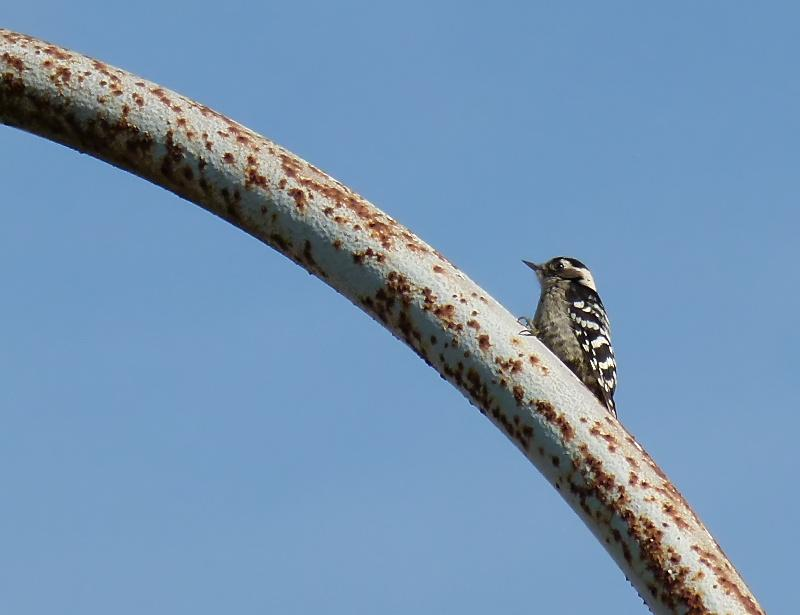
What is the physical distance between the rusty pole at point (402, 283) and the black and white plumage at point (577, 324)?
6.13 meters

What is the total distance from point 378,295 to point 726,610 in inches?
39.4

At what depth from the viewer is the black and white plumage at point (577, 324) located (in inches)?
388

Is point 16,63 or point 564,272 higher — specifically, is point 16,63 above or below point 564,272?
below

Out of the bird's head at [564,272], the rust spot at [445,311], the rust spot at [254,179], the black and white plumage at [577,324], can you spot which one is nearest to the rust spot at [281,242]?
the rust spot at [254,179]

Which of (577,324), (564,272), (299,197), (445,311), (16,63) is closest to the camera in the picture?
(445,311)

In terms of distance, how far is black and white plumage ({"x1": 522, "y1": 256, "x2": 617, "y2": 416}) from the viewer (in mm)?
9852

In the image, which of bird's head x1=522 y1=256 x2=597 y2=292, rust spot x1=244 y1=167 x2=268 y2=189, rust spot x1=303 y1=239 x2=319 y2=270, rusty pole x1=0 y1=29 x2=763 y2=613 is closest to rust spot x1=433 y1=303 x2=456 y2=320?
rusty pole x1=0 y1=29 x2=763 y2=613

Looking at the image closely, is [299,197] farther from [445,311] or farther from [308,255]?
[445,311]

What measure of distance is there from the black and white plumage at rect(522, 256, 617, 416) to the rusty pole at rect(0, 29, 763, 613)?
20.1 feet

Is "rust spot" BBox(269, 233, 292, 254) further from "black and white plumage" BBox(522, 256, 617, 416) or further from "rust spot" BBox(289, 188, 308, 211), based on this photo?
"black and white plumage" BBox(522, 256, 617, 416)

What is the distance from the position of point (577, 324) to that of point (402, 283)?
744 centimetres

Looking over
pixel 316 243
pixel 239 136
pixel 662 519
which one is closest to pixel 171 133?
pixel 239 136

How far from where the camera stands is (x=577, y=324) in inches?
407

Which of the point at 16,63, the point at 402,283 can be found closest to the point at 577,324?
the point at 16,63
